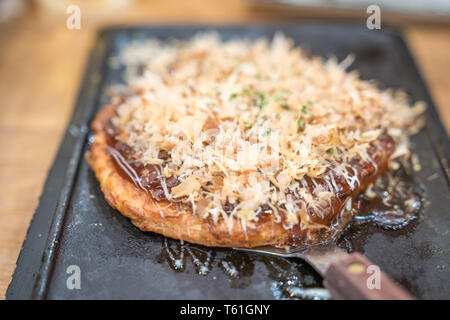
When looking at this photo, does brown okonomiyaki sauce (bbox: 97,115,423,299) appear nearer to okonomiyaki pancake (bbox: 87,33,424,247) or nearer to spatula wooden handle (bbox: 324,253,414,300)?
okonomiyaki pancake (bbox: 87,33,424,247)

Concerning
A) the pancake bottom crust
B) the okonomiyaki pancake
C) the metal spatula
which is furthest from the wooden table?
the metal spatula

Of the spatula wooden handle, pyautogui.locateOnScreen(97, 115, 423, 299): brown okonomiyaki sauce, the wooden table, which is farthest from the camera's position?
the wooden table

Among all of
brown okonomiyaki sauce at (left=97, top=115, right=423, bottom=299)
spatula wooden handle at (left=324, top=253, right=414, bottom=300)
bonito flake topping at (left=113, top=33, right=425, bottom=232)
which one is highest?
bonito flake topping at (left=113, top=33, right=425, bottom=232)

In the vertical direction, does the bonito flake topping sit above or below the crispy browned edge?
above

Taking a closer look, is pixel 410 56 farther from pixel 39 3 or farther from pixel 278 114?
pixel 39 3

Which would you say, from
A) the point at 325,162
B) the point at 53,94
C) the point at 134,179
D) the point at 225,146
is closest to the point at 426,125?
the point at 325,162

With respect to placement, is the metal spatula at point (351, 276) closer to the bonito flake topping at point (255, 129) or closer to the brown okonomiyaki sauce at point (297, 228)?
the brown okonomiyaki sauce at point (297, 228)

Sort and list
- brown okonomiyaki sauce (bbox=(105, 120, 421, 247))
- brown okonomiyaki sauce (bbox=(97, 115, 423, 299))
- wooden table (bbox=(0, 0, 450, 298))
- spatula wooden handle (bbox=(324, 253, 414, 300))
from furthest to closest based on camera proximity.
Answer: wooden table (bbox=(0, 0, 450, 298)) < brown okonomiyaki sauce (bbox=(105, 120, 421, 247)) < brown okonomiyaki sauce (bbox=(97, 115, 423, 299)) < spatula wooden handle (bbox=(324, 253, 414, 300))

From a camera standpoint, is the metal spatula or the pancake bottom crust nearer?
the metal spatula
